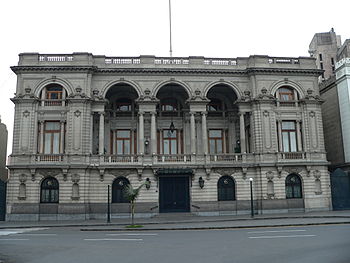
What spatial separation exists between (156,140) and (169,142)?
6.12 ft

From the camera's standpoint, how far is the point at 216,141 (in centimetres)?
3969

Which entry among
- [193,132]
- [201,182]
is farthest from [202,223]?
[193,132]

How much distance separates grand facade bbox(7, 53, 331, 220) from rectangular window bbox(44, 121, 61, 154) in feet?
0.33

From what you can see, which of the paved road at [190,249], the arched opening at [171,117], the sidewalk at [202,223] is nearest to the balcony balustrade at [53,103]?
the arched opening at [171,117]

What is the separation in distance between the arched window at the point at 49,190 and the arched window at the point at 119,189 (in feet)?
18.1

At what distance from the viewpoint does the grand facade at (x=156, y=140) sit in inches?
1321

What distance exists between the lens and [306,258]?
11883 mm

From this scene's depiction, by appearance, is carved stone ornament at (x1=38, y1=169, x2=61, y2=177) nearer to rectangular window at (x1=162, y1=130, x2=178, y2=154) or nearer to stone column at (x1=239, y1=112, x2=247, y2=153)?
rectangular window at (x1=162, y1=130, x2=178, y2=154)

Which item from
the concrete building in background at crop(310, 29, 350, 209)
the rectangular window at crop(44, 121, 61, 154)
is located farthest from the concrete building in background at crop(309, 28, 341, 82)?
the rectangular window at crop(44, 121, 61, 154)

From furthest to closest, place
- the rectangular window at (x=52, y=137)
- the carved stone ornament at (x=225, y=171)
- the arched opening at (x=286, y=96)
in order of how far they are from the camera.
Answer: the arched opening at (x=286, y=96), the carved stone ornament at (x=225, y=171), the rectangular window at (x=52, y=137)

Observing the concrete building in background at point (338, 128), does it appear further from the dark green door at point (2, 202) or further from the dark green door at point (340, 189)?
the dark green door at point (2, 202)

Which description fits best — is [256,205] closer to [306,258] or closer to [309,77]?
[309,77]

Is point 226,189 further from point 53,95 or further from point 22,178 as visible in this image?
point 53,95

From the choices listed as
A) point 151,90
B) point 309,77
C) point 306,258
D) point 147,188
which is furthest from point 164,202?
point 306,258
